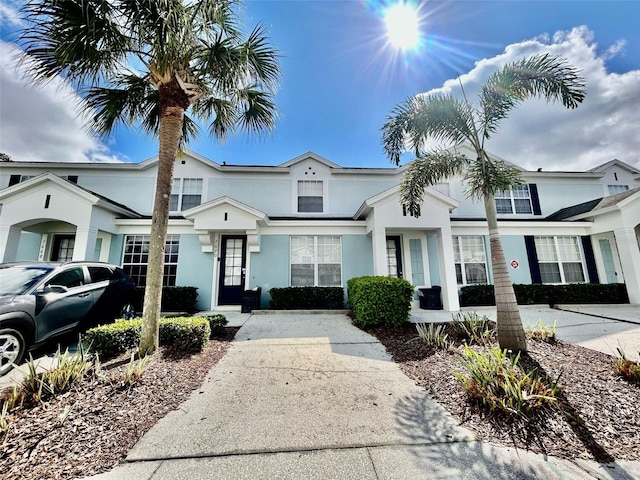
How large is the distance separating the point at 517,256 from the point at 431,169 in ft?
23.4

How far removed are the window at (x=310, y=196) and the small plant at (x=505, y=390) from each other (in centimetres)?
931

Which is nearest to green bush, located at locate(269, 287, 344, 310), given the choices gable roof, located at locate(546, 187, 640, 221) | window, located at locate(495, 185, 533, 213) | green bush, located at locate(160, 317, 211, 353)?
green bush, located at locate(160, 317, 211, 353)

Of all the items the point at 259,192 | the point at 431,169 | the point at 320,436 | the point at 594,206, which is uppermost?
the point at 259,192

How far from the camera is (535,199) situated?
12695 millimetres

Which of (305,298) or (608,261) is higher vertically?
(608,261)

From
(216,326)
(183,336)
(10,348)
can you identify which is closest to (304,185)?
(216,326)

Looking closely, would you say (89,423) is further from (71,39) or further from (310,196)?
(310,196)

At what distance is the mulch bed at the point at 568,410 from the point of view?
2.42 meters

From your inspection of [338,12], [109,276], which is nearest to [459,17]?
[338,12]

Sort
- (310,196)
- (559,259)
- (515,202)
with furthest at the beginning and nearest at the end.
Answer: (515,202), (310,196), (559,259)

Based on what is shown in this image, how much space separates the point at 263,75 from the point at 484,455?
741 cm

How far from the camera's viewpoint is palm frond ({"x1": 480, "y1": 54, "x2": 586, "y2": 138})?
5.12m

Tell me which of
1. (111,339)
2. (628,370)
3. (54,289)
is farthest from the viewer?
(54,289)

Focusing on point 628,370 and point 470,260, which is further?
point 470,260
